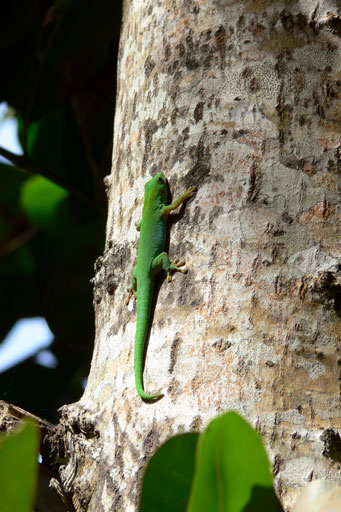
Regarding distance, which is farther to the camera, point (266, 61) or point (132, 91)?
point (132, 91)

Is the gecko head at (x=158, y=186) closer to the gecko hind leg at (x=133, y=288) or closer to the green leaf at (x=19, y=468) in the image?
the gecko hind leg at (x=133, y=288)

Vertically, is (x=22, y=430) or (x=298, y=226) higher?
(x=298, y=226)

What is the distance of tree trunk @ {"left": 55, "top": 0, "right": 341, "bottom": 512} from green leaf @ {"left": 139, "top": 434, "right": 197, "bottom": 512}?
30 centimetres

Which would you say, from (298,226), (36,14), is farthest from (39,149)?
(298,226)

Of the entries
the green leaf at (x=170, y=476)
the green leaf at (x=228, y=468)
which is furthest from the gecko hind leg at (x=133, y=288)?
the green leaf at (x=228, y=468)

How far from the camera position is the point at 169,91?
5.29 ft

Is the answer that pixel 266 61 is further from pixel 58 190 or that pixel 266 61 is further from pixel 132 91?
pixel 58 190

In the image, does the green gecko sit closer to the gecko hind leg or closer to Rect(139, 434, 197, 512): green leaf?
the gecko hind leg

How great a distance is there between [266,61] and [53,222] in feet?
6.91

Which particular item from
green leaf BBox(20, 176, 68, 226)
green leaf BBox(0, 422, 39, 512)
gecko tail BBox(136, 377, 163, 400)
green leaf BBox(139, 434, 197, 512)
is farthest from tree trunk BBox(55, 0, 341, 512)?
green leaf BBox(20, 176, 68, 226)

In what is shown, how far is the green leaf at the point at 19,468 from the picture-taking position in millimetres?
680

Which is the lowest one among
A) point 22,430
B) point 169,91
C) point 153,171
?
point 22,430

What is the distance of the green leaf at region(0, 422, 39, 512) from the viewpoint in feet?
2.23

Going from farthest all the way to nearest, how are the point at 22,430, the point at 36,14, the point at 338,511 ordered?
the point at 36,14 < the point at 338,511 < the point at 22,430
